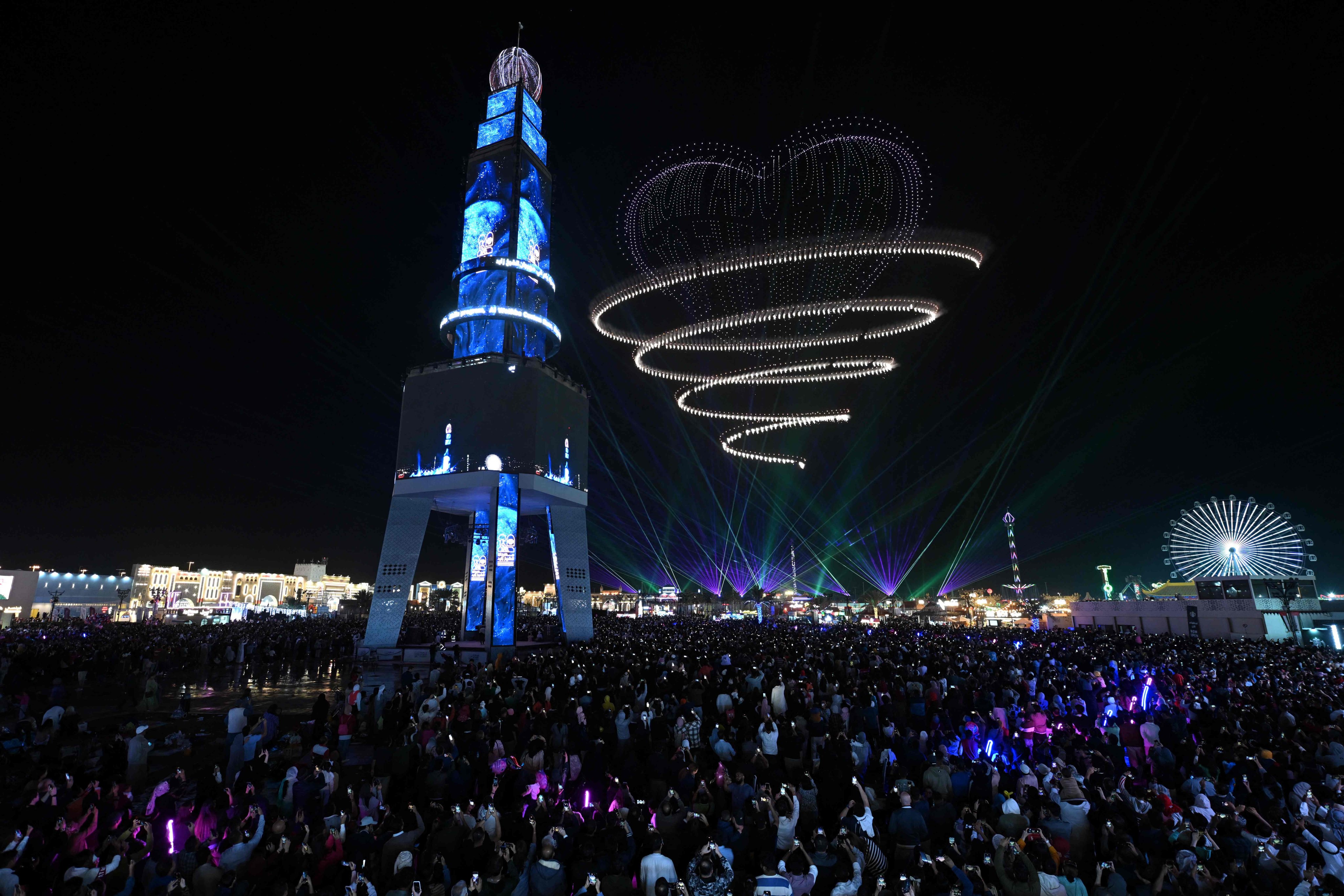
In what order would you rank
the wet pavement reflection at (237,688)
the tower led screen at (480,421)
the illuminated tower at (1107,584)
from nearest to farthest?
the wet pavement reflection at (237,688) < the tower led screen at (480,421) < the illuminated tower at (1107,584)

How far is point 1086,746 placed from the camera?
10617 millimetres

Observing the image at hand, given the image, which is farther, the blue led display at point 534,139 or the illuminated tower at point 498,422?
the blue led display at point 534,139

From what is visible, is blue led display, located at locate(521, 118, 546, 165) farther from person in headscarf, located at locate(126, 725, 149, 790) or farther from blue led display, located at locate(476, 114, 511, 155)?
person in headscarf, located at locate(126, 725, 149, 790)

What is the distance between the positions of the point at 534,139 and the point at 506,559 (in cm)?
3174

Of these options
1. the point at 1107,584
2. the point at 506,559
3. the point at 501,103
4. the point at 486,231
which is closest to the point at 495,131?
the point at 501,103

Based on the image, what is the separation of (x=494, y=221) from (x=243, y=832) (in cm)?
4272

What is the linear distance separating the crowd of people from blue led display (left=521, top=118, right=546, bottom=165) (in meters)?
40.4

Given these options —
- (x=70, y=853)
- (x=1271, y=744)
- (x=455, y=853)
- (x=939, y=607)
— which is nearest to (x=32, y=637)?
(x=70, y=853)

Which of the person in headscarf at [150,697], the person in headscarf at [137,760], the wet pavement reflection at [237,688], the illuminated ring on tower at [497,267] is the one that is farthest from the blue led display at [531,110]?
the person in headscarf at [137,760]

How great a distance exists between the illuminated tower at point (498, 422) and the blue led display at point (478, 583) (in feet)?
0.31

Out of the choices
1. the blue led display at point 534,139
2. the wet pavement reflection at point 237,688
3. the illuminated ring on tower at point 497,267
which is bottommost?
the wet pavement reflection at point 237,688

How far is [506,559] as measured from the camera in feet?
120

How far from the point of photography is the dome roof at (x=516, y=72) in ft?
163

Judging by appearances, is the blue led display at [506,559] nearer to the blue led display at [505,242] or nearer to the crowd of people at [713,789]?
the blue led display at [505,242]
